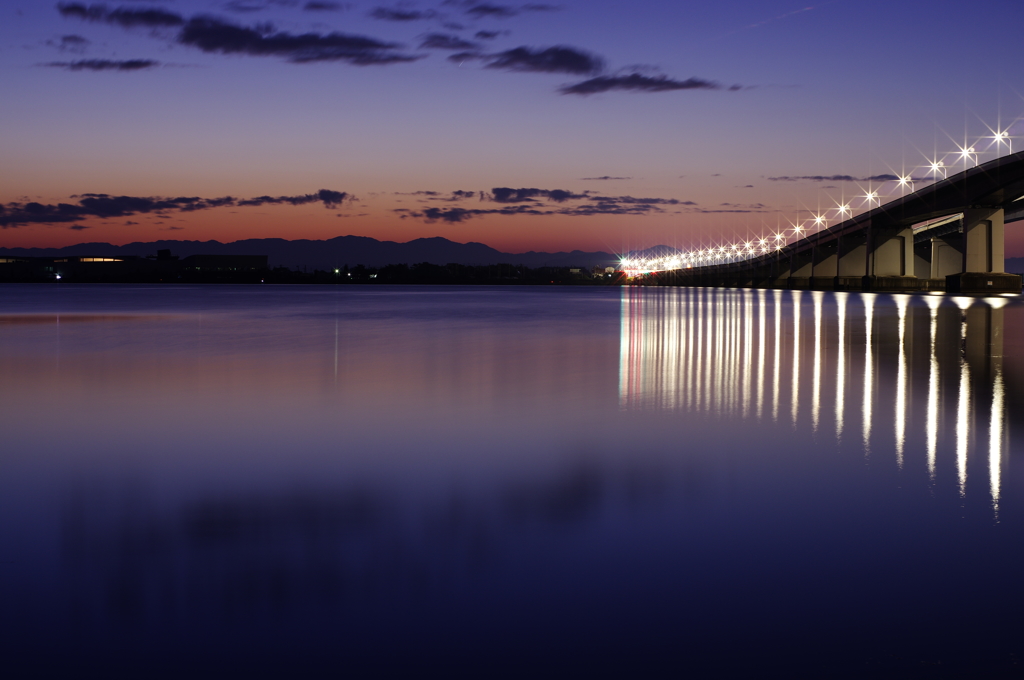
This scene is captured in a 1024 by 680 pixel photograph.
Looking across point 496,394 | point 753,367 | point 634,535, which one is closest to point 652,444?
point 634,535

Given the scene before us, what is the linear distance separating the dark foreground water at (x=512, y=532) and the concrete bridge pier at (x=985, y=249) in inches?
3076

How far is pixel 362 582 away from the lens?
4.34 metres

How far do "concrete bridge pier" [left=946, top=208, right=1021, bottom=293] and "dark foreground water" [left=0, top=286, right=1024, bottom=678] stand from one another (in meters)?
78.1

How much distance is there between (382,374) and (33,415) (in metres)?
5.73

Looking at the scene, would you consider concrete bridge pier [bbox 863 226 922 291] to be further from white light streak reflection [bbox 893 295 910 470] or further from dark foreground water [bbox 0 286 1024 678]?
dark foreground water [bbox 0 286 1024 678]

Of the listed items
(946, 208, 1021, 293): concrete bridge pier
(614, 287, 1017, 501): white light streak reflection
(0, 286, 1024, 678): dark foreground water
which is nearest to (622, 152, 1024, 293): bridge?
(946, 208, 1021, 293): concrete bridge pier

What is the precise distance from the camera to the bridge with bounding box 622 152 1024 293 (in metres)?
80.4

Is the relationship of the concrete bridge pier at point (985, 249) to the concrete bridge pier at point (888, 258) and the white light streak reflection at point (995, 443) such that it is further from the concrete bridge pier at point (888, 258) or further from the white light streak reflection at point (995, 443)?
the white light streak reflection at point (995, 443)

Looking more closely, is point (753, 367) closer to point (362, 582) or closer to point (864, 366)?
point (864, 366)

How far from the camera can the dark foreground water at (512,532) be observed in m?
3.62

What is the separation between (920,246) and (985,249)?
5166cm

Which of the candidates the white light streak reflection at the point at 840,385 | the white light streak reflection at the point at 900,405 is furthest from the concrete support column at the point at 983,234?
the white light streak reflection at the point at 900,405

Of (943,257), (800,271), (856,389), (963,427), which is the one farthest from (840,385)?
(800,271)

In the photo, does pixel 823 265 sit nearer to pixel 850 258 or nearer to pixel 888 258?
pixel 850 258
